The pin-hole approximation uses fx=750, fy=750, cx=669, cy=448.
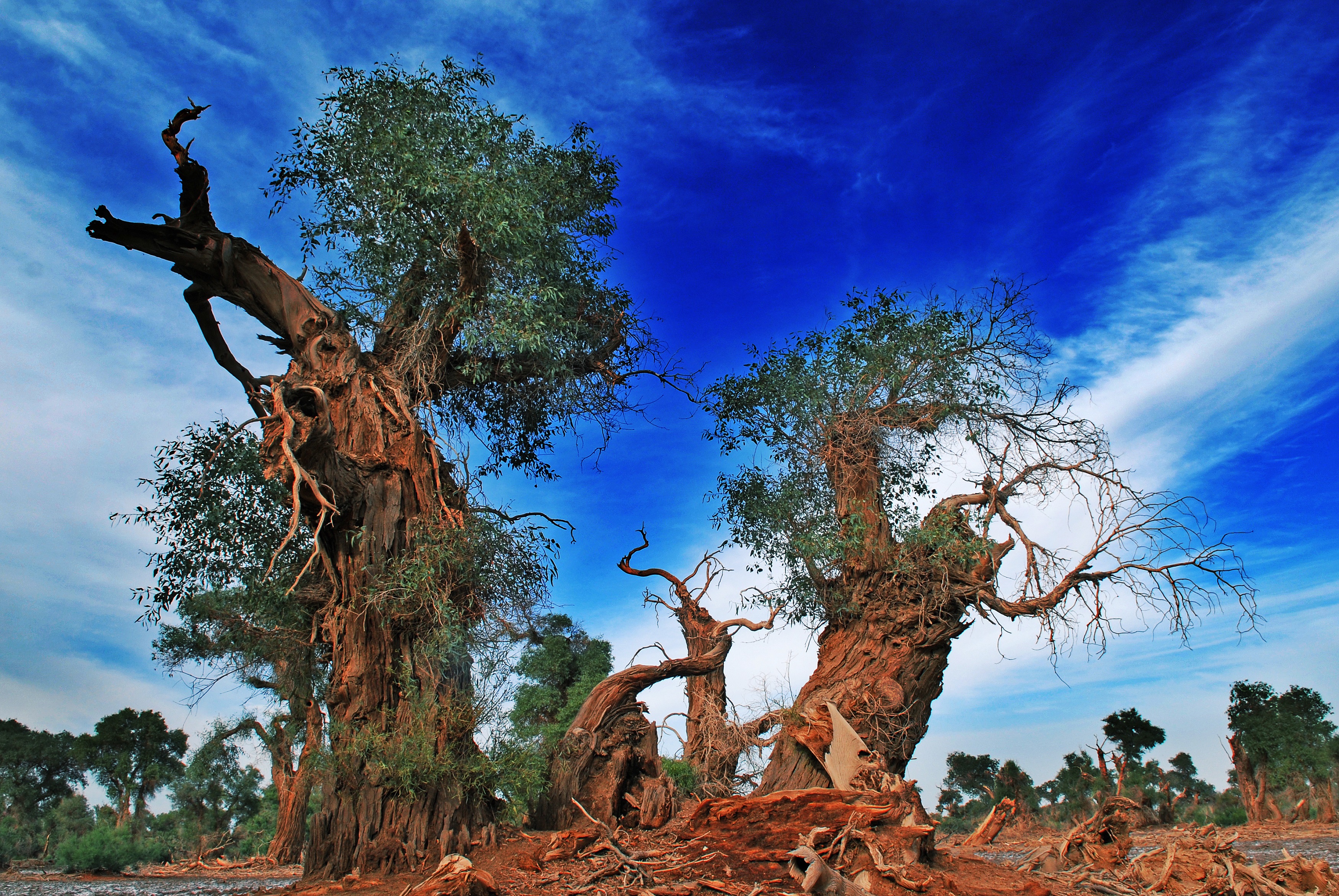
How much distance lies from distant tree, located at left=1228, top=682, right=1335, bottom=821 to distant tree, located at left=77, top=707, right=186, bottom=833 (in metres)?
38.2

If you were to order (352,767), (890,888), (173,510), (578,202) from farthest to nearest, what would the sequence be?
1. (578,202)
2. (173,510)
3. (352,767)
4. (890,888)

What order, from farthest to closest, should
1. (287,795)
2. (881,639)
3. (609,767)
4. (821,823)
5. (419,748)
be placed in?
(287,795), (881,639), (609,767), (419,748), (821,823)

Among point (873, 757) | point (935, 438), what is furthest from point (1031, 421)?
point (873, 757)

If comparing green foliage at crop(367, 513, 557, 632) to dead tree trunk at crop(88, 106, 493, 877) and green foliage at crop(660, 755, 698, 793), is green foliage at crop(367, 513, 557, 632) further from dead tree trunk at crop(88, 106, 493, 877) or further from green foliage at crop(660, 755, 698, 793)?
green foliage at crop(660, 755, 698, 793)

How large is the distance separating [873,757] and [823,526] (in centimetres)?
495

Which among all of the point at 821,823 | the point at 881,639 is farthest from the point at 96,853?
the point at 881,639

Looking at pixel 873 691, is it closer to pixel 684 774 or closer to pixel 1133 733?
pixel 684 774

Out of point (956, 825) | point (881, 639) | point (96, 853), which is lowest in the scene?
point (956, 825)

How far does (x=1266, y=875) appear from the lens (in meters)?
8.68

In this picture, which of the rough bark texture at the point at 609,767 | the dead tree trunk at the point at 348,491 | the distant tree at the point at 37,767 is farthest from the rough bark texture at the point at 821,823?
the distant tree at the point at 37,767

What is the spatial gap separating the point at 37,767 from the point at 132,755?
4376mm

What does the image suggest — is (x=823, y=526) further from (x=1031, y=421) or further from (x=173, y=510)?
(x=173, y=510)

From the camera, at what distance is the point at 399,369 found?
1197 centimetres

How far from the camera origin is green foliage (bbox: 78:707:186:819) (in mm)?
28781
